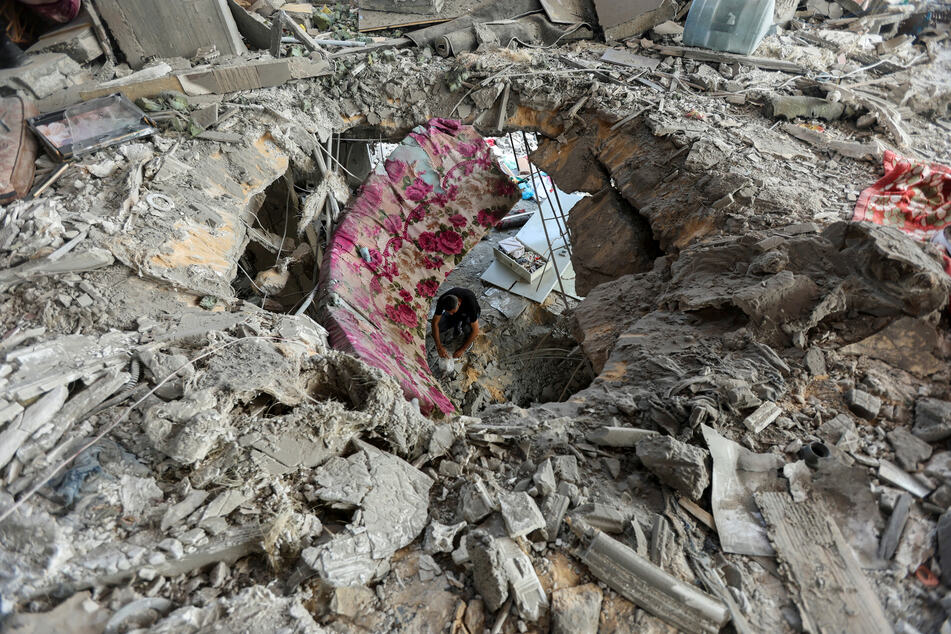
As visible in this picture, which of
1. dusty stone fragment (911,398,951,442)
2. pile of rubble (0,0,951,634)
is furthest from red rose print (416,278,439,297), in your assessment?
dusty stone fragment (911,398,951,442)

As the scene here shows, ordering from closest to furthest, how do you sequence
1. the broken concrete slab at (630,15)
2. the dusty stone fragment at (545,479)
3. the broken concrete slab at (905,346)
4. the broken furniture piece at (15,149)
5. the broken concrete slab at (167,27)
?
the dusty stone fragment at (545,479), the broken concrete slab at (905,346), the broken furniture piece at (15,149), the broken concrete slab at (167,27), the broken concrete slab at (630,15)

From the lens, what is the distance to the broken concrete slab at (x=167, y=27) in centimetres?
390

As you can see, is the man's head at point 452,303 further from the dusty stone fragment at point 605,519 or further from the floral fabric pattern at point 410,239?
the dusty stone fragment at point 605,519

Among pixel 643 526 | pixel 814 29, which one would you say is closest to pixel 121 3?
pixel 643 526

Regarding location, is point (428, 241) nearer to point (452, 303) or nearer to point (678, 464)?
point (452, 303)

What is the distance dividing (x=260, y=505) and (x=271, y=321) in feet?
3.60

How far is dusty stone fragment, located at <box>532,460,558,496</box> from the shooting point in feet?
6.29

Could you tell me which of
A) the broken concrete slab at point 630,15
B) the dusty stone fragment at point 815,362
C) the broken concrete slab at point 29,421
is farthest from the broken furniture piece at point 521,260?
the broken concrete slab at point 29,421

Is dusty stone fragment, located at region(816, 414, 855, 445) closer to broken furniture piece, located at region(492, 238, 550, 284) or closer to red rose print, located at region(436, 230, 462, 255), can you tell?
red rose print, located at region(436, 230, 462, 255)

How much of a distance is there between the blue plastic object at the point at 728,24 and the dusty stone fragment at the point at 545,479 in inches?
186

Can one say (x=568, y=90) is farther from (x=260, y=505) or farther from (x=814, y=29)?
(x=260, y=505)

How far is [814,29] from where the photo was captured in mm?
5441

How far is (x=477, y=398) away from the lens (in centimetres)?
462

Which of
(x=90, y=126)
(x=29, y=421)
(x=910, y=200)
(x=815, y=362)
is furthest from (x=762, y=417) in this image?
(x=90, y=126)
